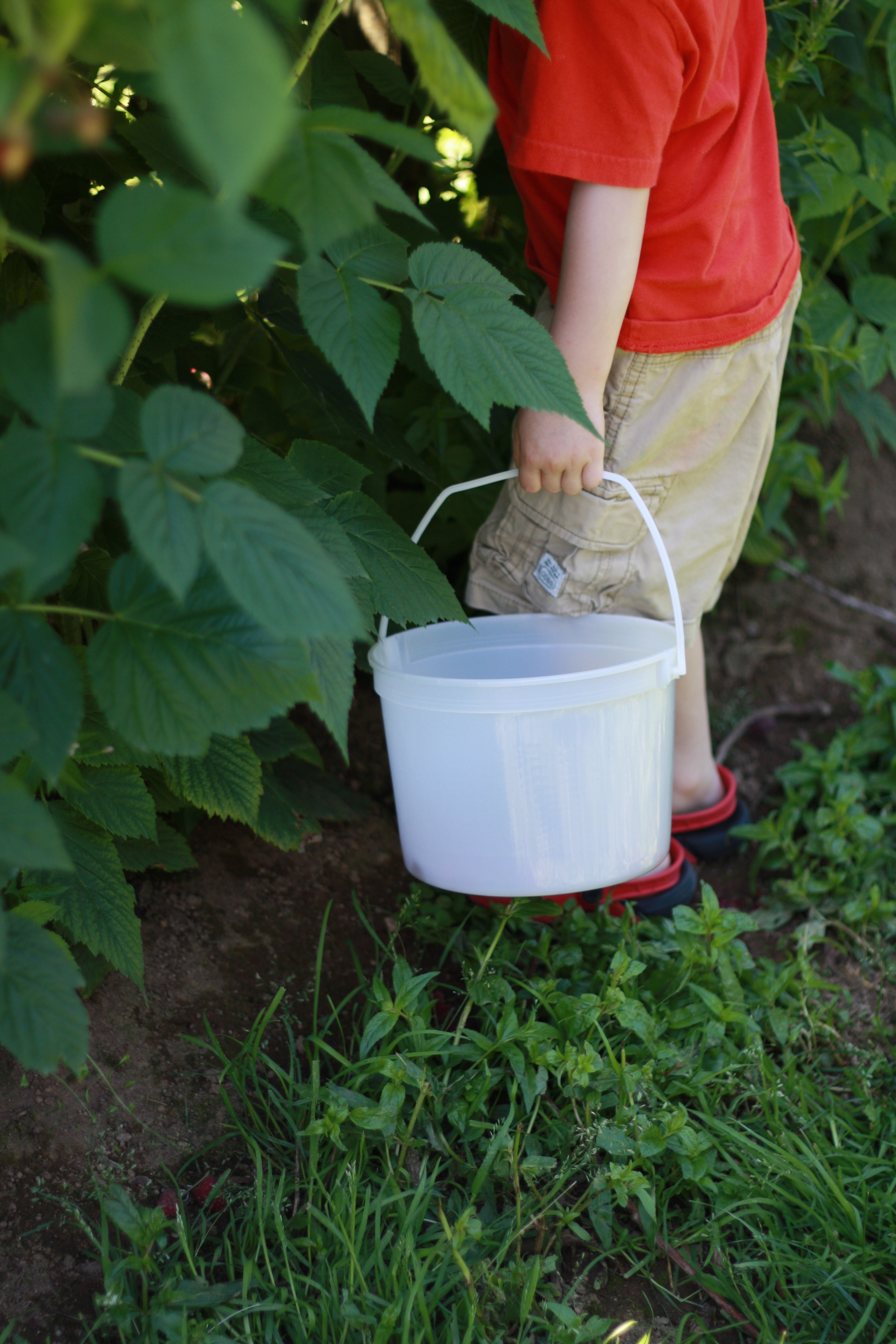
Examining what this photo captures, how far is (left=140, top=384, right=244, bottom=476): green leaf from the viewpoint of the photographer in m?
0.60

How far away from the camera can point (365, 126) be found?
0.63 metres

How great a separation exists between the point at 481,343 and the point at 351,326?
0.11 metres

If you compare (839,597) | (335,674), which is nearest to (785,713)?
(839,597)

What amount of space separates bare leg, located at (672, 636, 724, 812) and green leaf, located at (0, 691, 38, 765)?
45.5 inches

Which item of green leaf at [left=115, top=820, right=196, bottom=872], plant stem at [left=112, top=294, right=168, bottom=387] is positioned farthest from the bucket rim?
plant stem at [left=112, top=294, right=168, bottom=387]

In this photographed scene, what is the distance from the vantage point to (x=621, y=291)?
114cm

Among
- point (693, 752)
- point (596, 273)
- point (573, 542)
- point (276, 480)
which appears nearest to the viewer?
point (276, 480)

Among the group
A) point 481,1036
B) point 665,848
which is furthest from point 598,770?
point 481,1036

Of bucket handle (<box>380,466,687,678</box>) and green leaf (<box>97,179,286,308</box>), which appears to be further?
bucket handle (<box>380,466,687,678</box>)

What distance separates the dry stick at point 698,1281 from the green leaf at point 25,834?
2.46 ft

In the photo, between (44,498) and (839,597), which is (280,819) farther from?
(839,597)

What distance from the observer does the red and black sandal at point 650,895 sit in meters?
1.49

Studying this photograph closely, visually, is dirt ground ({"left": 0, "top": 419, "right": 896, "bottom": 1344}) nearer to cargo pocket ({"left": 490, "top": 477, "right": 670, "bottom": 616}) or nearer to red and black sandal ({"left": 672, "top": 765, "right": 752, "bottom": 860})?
red and black sandal ({"left": 672, "top": 765, "right": 752, "bottom": 860})

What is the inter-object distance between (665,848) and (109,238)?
103 centimetres
